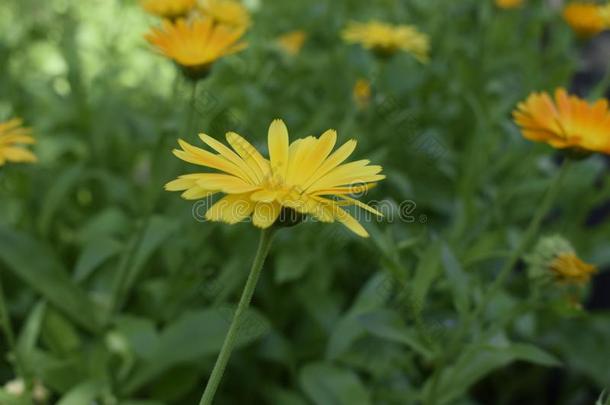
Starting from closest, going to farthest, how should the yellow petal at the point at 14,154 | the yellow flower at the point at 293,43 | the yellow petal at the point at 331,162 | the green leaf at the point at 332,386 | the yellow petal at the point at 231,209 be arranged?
the yellow petal at the point at 231,209 < the yellow petal at the point at 331,162 < the yellow petal at the point at 14,154 < the green leaf at the point at 332,386 < the yellow flower at the point at 293,43

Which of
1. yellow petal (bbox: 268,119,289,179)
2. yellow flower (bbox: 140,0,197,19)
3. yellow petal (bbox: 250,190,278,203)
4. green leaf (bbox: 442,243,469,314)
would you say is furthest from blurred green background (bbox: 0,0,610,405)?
yellow petal (bbox: 250,190,278,203)

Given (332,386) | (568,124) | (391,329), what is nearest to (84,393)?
(332,386)

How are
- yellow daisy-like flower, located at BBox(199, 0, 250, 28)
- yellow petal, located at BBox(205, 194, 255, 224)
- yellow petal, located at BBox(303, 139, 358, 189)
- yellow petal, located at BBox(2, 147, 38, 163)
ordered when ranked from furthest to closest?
yellow daisy-like flower, located at BBox(199, 0, 250, 28) → yellow petal, located at BBox(2, 147, 38, 163) → yellow petal, located at BBox(303, 139, 358, 189) → yellow petal, located at BBox(205, 194, 255, 224)

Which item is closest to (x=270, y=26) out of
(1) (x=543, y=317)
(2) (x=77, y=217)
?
(2) (x=77, y=217)

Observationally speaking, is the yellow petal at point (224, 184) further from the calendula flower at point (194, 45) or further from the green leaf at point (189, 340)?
the green leaf at point (189, 340)

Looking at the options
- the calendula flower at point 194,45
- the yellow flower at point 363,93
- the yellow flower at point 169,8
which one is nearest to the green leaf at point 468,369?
the calendula flower at point 194,45

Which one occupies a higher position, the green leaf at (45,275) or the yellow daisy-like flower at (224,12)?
the yellow daisy-like flower at (224,12)

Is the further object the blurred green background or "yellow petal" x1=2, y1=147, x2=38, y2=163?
the blurred green background

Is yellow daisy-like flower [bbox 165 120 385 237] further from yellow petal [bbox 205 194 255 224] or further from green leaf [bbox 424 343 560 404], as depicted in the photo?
green leaf [bbox 424 343 560 404]
